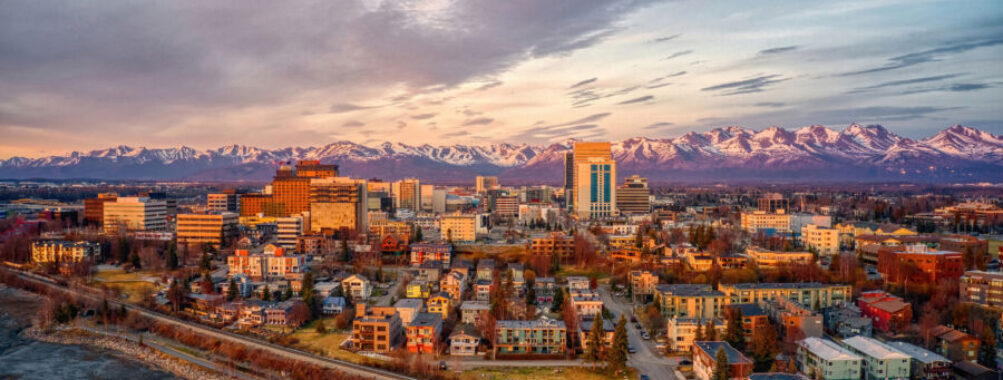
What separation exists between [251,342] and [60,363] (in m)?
5.55

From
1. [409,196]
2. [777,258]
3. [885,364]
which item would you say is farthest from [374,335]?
[409,196]

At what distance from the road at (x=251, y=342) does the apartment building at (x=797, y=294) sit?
12703 mm

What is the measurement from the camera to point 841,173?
567 feet

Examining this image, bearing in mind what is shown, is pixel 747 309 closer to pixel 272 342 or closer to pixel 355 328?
pixel 355 328

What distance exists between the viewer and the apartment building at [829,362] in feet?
54.7

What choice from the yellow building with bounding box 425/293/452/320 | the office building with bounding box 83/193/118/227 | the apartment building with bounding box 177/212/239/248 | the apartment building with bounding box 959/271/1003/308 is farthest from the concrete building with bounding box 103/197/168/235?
the apartment building with bounding box 959/271/1003/308

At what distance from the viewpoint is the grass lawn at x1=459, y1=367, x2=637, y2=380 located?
17406 millimetres

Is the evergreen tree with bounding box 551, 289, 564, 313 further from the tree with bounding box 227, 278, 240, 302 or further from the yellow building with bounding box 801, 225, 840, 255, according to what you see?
the yellow building with bounding box 801, 225, 840, 255

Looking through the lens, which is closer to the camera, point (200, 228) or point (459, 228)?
point (200, 228)

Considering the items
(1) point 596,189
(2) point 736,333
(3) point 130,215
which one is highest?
(1) point 596,189

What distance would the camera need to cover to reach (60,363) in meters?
19.8

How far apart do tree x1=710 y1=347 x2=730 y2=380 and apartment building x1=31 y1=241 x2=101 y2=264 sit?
31566mm

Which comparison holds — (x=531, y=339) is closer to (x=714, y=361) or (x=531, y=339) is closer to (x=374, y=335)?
(x=374, y=335)

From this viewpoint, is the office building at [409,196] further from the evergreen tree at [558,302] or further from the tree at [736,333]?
the tree at [736,333]
